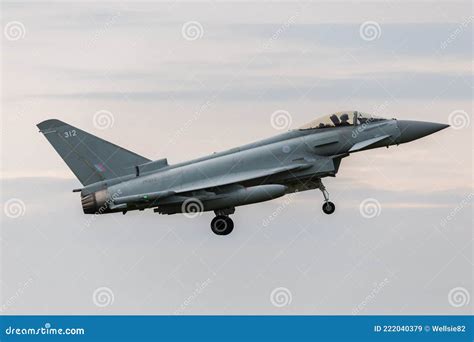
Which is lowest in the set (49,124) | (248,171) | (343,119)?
(248,171)

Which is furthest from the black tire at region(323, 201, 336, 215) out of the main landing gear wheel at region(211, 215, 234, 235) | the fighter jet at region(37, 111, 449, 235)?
the main landing gear wheel at region(211, 215, 234, 235)

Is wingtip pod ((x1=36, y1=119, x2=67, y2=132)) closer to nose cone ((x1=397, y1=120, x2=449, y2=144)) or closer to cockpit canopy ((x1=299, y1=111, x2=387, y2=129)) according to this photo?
cockpit canopy ((x1=299, y1=111, x2=387, y2=129))

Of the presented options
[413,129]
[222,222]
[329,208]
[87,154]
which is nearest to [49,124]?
[87,154]

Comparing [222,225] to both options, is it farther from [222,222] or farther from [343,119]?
[343,119]

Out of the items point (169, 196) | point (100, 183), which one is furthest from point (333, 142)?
point (100, 183)

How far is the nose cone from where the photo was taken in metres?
26.4

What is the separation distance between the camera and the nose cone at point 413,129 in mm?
26406

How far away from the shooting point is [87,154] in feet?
90.1

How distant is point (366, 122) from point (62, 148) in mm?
10290

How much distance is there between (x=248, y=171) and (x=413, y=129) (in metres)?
5.58

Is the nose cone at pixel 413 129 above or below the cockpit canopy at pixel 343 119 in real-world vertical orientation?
below

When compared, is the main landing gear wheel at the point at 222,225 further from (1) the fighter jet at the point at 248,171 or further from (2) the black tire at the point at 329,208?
(2) the black tire at the point at 329,208

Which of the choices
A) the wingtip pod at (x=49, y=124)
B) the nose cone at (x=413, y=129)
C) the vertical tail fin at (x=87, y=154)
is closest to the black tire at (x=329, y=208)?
the nose cone at (x=413, y=129)

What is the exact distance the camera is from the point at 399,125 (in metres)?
26.4
